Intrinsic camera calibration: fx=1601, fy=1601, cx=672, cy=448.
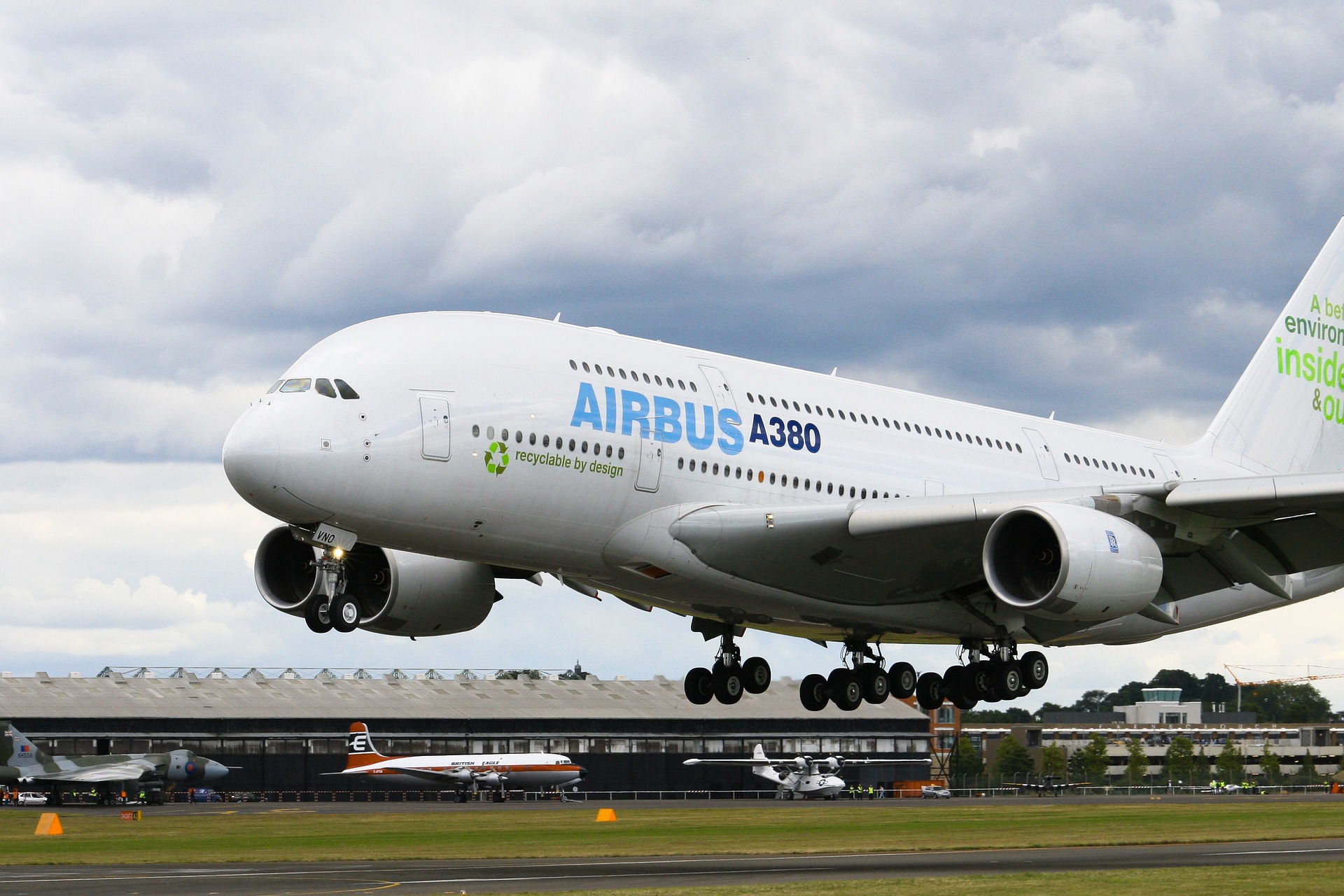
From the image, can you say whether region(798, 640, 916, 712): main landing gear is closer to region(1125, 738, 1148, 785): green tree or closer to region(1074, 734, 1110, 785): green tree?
region(1125, 738, 1148, 785): green tree

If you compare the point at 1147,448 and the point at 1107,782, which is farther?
the point at 1107,782

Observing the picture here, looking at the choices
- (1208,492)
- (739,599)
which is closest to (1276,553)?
(1208,492)

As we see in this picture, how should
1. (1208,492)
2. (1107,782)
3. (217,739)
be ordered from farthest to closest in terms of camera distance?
1. (1107,782)
2. (217,739)
3. (1208,492)

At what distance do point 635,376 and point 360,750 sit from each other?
278 ft

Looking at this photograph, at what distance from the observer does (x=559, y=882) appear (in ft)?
121

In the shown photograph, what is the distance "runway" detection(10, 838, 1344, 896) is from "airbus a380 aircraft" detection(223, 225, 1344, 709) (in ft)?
18.2

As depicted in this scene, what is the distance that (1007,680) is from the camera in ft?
115

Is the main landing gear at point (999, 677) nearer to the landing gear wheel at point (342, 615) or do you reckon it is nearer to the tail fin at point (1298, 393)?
the tail fin at point (1298, 393)

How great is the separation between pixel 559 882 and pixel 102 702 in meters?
83.0

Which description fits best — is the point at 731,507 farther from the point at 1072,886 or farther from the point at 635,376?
the point at 1072,886

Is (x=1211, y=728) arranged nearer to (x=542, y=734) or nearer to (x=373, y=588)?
(x=542, y=734)

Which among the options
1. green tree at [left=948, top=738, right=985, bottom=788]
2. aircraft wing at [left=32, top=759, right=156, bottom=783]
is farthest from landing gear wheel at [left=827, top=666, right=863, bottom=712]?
green tree at [left=948, top=738, right=985, bottom=788]

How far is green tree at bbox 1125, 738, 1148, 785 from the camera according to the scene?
523ft

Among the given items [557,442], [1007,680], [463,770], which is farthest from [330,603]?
[463,770]
